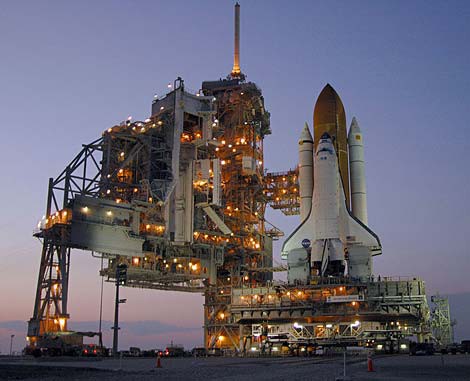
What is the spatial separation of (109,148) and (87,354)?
1019 inches

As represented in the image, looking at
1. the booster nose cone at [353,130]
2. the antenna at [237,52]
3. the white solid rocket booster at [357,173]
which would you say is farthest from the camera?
the antenna at [237,52]

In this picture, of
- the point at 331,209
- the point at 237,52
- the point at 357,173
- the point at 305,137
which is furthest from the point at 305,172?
the point at 237,52

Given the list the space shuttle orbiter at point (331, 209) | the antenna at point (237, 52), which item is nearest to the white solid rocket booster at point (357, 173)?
the space shuttle orbiter at point (331, 209)

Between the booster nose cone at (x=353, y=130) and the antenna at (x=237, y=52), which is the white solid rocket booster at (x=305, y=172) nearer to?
the booster nose cone at (x=353, y=130)

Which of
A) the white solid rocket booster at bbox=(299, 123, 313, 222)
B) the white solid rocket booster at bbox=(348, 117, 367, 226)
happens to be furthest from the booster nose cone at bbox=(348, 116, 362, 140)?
the white solid rocket booster at bbox=(299, 123, 313, 222)

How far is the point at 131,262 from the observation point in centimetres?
6869

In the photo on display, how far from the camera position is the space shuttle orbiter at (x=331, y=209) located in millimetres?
63562

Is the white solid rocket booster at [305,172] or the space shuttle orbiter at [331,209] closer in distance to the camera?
the space shuttle orbiter at [331,209]

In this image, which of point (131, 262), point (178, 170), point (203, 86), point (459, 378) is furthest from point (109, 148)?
point (459, 378)

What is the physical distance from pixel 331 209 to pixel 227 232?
14.8 m

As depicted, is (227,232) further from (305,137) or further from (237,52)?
(237,52)

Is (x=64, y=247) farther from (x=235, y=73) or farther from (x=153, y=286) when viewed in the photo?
(x=235, y=73)

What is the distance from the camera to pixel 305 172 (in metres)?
73.9

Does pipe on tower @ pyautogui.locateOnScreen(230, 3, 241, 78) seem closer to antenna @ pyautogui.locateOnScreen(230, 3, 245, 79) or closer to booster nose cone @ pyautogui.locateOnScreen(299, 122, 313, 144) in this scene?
antenna @ pyautogui.locateOnScreen(230, 3, 245, 79)
